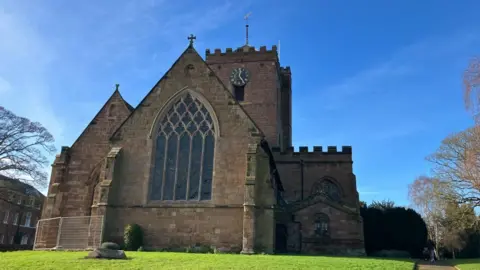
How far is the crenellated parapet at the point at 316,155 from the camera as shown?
3838cm

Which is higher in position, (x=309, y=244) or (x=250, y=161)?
(x=250, y=161)

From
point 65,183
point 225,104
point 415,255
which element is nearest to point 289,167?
point 415,255

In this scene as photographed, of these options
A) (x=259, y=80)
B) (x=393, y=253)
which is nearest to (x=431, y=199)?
(x=393, y=253)

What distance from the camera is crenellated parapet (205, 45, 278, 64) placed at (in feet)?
145

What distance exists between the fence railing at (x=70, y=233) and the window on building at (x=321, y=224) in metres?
15.5

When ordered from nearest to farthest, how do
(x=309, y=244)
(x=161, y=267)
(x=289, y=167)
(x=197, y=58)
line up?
(x=161, y=267)
(x=197, y=58)
(x=309, y=244)
(x=289, y=167)

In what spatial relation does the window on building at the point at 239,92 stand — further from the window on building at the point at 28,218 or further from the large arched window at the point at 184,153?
the window on building at the point at 28,218

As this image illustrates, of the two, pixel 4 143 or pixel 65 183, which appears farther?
pixel 4 143

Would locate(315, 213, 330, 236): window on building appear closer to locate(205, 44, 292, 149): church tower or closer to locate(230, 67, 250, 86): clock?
locate(205, 44, 292, 149): church tower

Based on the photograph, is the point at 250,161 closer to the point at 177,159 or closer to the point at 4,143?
the point at 177,159

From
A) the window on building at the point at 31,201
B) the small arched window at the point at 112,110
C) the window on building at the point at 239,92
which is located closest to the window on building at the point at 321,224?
the small arched window at the point at 112,110

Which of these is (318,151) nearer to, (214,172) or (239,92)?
(239,92)

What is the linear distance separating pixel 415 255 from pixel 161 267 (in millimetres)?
28428

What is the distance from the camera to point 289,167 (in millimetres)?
38781
